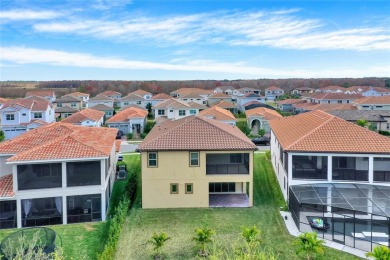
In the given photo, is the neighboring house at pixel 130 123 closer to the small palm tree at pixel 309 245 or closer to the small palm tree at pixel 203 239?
the small palm tree at pixel 203 239

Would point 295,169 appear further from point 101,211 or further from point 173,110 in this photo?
point 173,110

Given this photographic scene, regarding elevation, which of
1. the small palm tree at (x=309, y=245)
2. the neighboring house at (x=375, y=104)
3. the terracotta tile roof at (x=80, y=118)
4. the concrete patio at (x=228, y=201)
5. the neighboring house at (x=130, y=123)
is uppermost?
the neighboring house at (x=375, y=104)

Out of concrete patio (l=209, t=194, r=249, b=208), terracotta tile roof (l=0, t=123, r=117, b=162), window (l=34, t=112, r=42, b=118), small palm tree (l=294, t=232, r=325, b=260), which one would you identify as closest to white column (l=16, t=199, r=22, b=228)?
terracotta tile roof (l=0, t=123, r=117, b=162)

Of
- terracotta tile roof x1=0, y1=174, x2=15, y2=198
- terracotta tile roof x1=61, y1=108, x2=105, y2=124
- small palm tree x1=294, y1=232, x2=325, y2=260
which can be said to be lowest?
small palm tree x1=294, y1=232, x2=325, y2=260

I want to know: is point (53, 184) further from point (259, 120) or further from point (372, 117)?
point (372, 117)

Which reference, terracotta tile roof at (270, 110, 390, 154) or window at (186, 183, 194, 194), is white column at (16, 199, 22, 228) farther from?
terracotta tile roof at (270, 110, 390, 154)

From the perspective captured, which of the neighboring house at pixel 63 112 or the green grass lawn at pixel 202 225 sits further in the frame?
the neighboring house at pixel 63 112

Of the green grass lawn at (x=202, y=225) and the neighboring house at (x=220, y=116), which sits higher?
the neighboring house at (x=220, y=116)

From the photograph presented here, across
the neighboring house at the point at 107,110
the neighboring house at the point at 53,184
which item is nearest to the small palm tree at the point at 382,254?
the neighboring house at the point at 53,184
